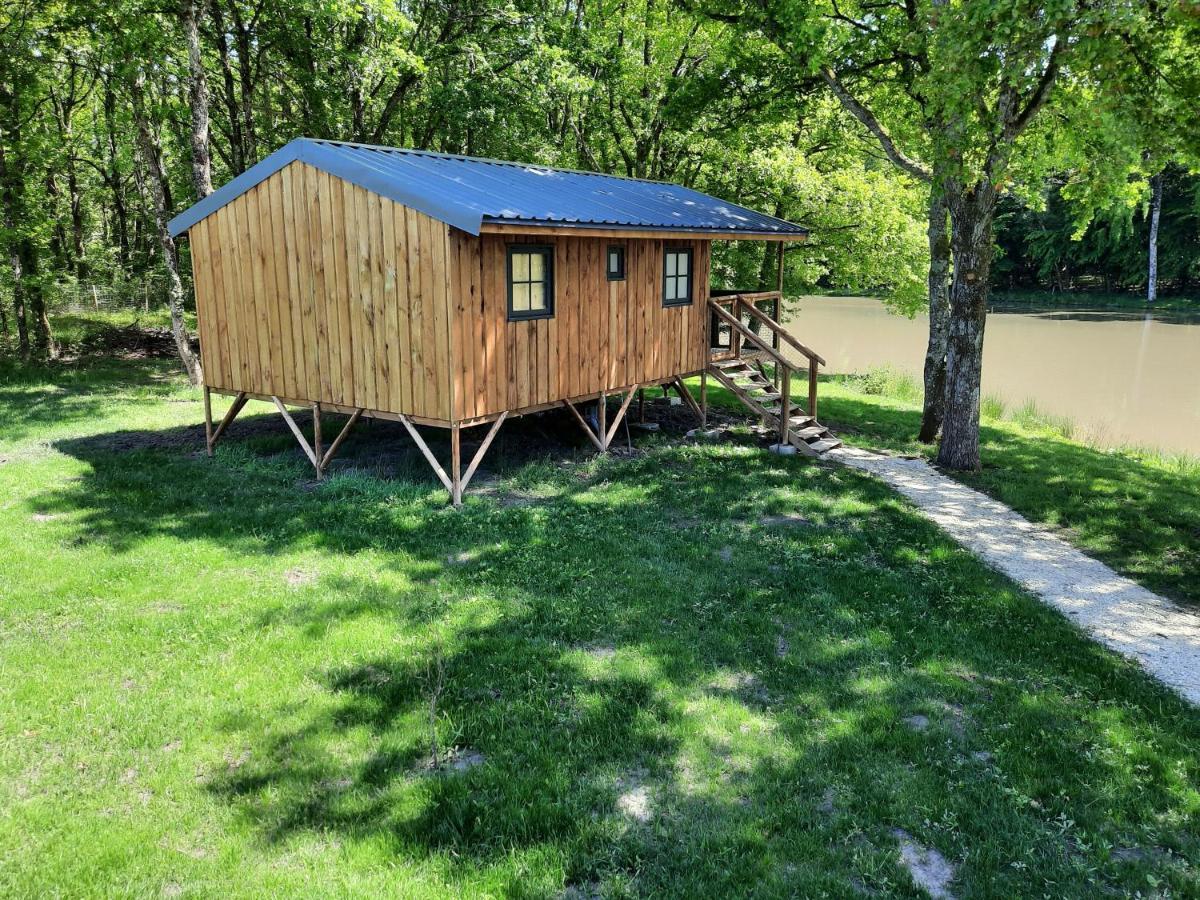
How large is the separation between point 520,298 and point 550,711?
5985 millimetres

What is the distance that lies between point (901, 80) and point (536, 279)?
7.02 metres

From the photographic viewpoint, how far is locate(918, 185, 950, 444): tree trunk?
1381 cm

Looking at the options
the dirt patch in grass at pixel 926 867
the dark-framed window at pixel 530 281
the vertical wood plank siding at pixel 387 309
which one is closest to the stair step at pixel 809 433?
the vertical wood plank siding at pixel 387 309

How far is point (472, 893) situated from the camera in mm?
3551

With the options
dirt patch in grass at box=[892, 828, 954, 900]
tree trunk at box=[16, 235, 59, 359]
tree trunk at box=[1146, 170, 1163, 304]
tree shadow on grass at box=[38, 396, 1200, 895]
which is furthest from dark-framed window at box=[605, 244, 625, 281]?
tree trunk at box=[1146, 170, 1163, 304]

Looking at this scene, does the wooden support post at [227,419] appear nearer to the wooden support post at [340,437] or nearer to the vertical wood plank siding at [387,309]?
the vertical wood plank siding at [387,309]

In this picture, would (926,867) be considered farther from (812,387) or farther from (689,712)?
(812,387)

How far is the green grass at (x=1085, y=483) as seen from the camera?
8.63m

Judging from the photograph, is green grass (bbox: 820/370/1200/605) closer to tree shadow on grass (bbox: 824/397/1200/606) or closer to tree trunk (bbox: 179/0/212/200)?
tree shadow on grass (bbox: 824/397/1200/606)

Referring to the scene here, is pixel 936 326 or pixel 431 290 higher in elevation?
pixel 431 290

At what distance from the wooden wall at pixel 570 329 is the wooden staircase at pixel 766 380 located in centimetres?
57

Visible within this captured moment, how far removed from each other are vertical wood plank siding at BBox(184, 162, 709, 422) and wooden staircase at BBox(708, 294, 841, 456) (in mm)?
2074

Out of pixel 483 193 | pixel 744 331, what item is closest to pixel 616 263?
pixel 483 193

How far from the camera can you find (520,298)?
995cm
